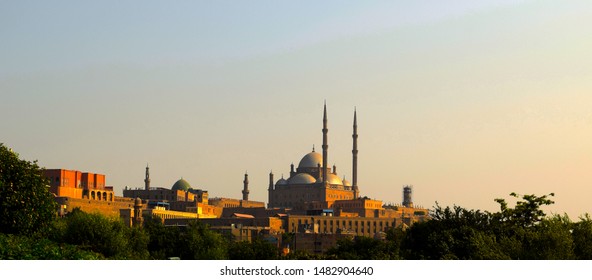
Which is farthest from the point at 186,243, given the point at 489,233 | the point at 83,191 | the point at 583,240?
the point at 83,191

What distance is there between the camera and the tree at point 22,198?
1682 inches

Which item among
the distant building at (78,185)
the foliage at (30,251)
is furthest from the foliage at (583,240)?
the distant building at (78,185)

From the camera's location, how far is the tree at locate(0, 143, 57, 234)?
4272 centimetres

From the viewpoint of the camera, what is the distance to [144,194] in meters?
199

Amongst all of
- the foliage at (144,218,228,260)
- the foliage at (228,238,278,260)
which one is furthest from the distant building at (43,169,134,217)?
the foliage at (228,238,278,260)

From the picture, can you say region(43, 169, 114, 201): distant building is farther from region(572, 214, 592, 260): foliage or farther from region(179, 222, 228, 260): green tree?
region(572, 214, 592, 260): foliage

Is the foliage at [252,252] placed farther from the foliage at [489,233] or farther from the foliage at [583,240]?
the foliage at [583,240]

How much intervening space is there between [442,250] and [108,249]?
1622cm

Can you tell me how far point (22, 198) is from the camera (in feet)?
143

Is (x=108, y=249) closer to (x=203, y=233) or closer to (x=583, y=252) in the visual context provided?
(x=203, y=233)

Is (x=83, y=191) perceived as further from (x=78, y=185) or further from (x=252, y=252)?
(x=252, y=252)
